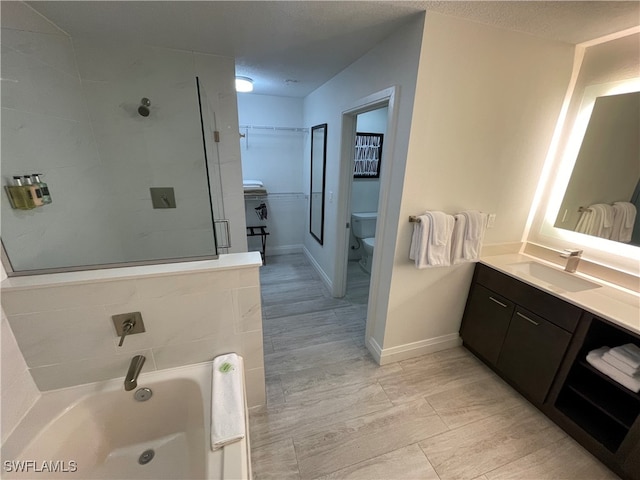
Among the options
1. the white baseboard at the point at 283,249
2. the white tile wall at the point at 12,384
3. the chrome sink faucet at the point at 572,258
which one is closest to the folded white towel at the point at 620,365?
the chrome sink faucet at the point at 572,258

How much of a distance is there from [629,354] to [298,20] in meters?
2.50

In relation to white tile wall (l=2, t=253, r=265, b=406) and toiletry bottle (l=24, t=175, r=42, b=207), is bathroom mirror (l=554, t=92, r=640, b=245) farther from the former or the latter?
toiletry bottle (l=24, t=175, r=42, b=207)

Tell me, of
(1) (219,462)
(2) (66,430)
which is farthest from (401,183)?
(2) (66,430)

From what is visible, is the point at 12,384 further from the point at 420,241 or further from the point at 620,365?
the point at 620,365

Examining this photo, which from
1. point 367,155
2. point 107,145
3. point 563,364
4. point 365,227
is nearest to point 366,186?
point 367,155

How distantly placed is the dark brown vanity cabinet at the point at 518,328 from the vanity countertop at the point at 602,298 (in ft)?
0.13

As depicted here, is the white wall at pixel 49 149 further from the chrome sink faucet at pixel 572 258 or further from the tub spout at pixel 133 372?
the chrome sink faucet at pixel 572 258

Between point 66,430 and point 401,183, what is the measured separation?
6.85 feet

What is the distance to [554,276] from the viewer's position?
1784mm

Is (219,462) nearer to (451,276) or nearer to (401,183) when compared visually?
(401,183)

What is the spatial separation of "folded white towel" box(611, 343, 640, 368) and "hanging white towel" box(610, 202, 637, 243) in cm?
66

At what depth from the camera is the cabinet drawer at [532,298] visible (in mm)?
1448

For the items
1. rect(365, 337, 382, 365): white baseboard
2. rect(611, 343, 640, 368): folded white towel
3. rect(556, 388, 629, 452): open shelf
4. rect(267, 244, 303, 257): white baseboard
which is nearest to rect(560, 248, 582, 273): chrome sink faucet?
rect(611, 343, 640, 368): folded white towel

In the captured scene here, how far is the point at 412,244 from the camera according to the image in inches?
67.3
